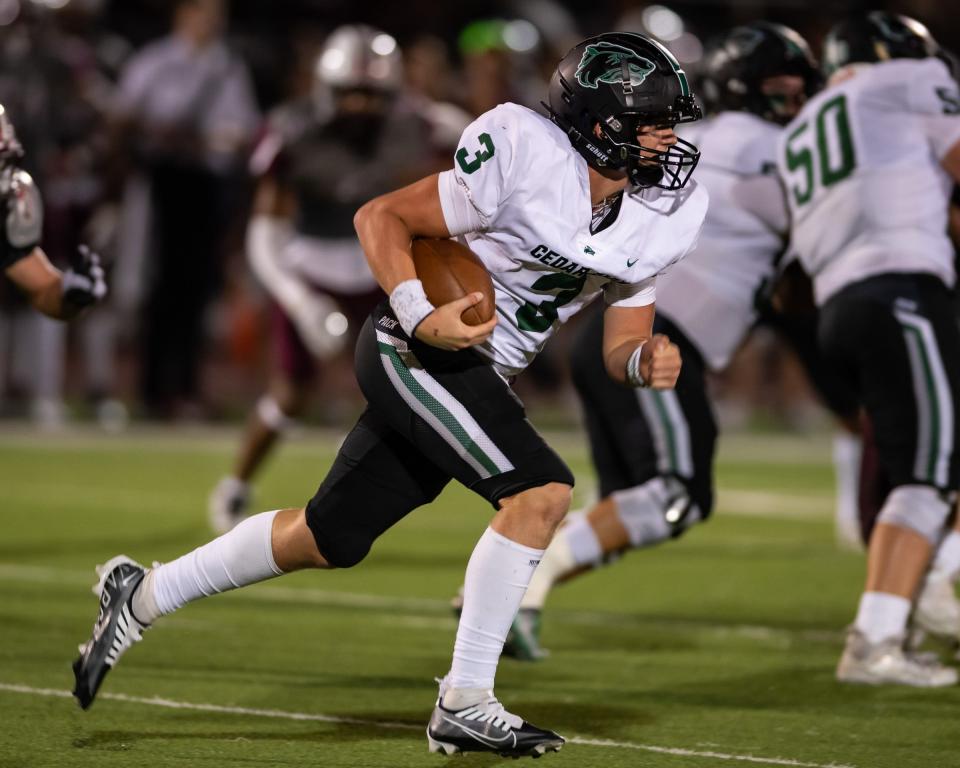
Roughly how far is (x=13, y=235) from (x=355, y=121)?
3.54m

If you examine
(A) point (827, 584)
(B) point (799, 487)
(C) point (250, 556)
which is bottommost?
(B) point (799, 487)

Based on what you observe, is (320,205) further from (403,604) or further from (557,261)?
(557,261)

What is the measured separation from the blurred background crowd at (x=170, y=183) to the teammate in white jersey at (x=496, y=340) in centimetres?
501

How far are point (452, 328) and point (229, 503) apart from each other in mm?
4050

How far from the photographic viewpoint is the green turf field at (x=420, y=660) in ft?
12.9

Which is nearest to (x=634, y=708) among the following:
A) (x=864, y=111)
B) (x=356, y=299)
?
(x=864, y=111)

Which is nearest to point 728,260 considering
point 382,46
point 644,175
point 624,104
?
point 644,175

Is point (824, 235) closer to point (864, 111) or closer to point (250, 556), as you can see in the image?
point (864, 111)

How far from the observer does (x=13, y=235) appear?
4.73 m

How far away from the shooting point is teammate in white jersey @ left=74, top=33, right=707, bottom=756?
12.1 feet

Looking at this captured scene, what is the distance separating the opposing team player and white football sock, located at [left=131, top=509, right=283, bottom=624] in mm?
3175

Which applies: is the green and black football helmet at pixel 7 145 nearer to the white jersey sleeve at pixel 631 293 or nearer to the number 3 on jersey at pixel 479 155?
the number 3 on jersey at pixel 479 155

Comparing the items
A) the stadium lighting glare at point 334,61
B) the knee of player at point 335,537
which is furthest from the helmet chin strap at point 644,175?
the stadium lighting glare at point 334,61

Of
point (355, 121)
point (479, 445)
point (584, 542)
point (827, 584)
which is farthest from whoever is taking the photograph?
point (355, 121)
